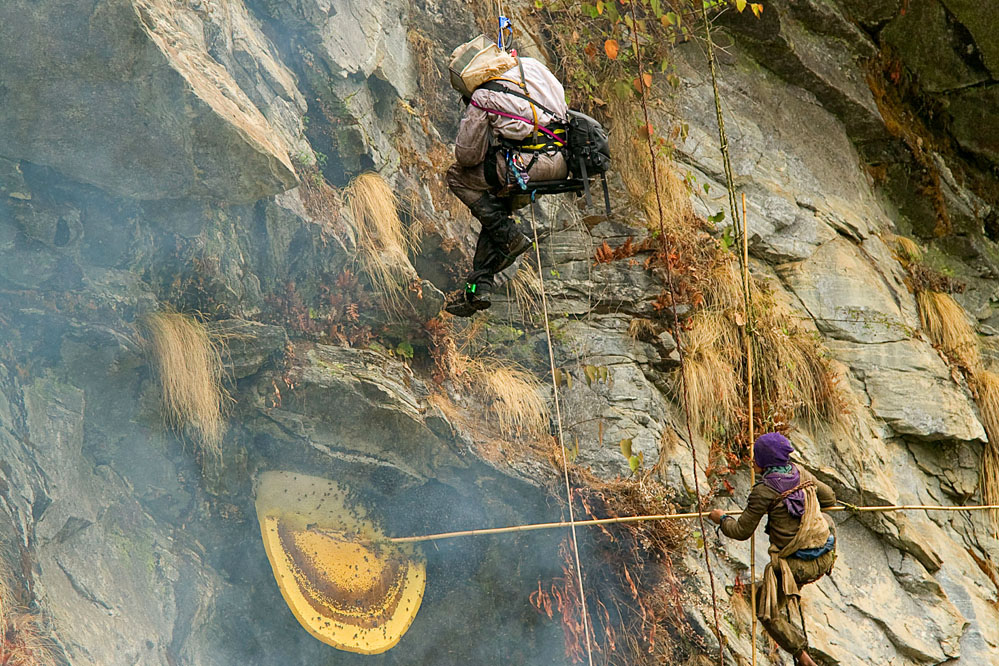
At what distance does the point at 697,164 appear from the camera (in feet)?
A: 25.7

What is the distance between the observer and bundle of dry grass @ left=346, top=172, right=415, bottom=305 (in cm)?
591

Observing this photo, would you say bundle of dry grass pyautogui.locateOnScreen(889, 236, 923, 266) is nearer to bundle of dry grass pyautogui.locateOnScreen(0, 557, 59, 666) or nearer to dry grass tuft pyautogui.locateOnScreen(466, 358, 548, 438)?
dry grass tuft pyautogui.locateOnScreen(466, 358, 548, 438)

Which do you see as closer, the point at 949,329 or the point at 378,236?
the point at 378,236

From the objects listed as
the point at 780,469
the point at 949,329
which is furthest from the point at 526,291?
the point at 949,329

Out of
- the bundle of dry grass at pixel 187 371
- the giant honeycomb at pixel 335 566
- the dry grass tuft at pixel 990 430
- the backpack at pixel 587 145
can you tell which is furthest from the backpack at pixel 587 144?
the dry grass tuft at pixel 990 430

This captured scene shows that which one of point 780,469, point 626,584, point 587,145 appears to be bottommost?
point 626,584

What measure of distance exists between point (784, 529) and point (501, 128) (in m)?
2.73

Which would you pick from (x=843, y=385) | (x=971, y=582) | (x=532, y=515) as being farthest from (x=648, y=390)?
(x=971, y=582)

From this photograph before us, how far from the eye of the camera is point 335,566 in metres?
5.20

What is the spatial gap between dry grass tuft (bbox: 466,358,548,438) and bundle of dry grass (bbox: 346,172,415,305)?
2.63ft

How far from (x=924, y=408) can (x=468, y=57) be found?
491 centimetres

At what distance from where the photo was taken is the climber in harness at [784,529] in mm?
4961

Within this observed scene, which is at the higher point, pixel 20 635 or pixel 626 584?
pixel 20 635

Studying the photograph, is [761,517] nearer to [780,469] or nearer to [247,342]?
[780,469]
